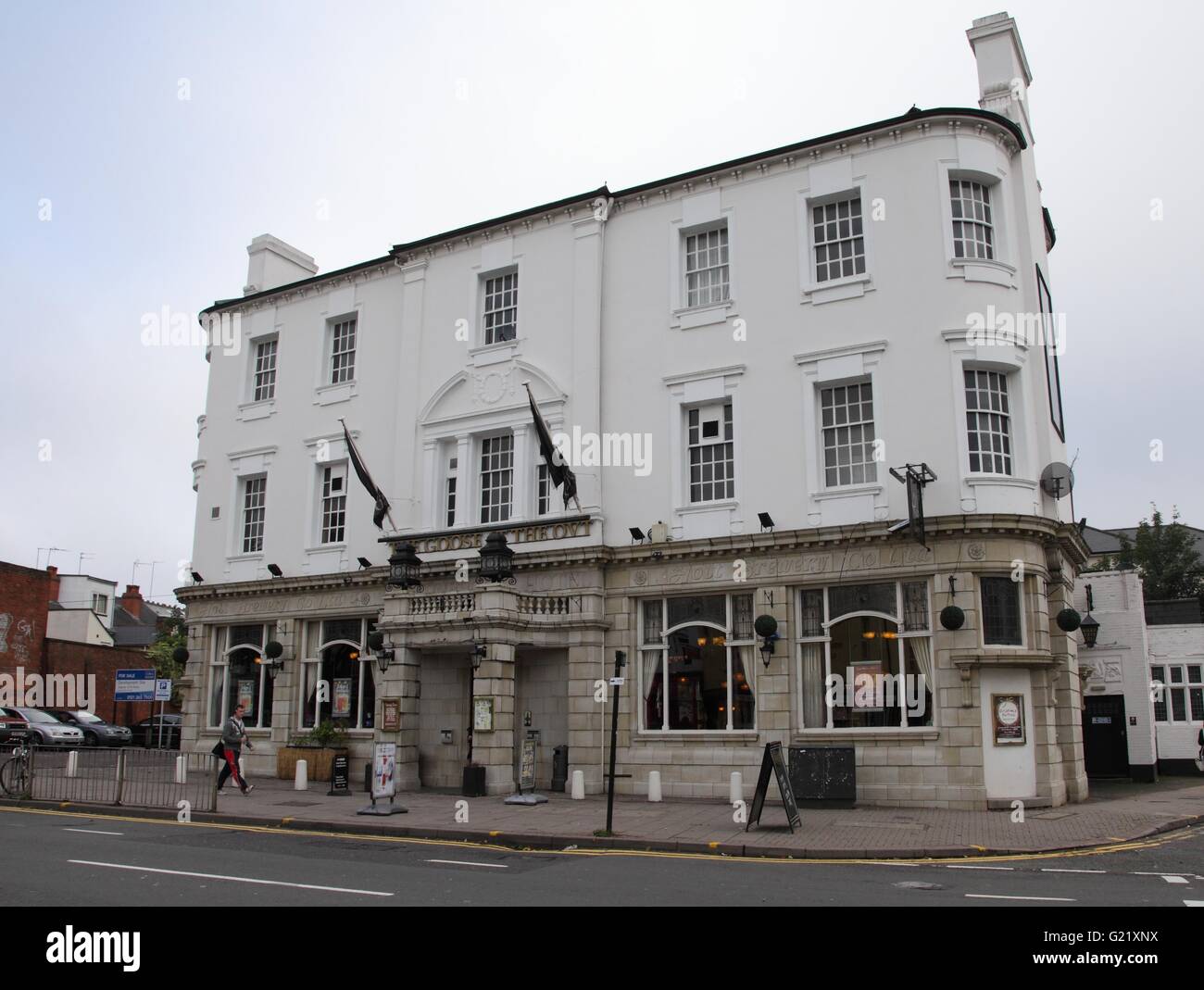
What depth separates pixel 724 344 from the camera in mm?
23219

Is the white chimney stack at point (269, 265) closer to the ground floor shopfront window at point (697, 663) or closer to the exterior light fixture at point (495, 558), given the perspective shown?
the exterior light fixture at point (495, 558)

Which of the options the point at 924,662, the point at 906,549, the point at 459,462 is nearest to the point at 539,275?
the point at 459,462

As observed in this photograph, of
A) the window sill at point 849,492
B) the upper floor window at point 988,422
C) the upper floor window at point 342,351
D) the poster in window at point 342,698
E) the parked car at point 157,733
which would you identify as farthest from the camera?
the parked car at point 157,733

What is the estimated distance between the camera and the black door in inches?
1112

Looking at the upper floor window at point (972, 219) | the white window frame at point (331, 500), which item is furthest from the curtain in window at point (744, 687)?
the white window frame at point (331, 500)

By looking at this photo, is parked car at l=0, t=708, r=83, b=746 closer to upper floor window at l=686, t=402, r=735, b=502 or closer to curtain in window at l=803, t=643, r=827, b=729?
upper floor window at l=686, t=402, r=735, b=502

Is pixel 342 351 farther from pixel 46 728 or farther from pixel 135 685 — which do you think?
pixel 46 728

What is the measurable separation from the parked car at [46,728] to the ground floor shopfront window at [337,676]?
1466 cm

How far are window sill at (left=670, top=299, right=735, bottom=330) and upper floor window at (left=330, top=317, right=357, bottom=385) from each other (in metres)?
10.4

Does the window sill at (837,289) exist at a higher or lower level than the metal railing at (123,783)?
higher

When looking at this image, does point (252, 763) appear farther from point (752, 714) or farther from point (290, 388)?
point (752, 714)

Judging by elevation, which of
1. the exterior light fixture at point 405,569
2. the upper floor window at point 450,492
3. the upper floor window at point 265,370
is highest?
the upper floor window at point 265,370

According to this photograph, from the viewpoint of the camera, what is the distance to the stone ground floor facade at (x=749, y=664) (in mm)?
19516

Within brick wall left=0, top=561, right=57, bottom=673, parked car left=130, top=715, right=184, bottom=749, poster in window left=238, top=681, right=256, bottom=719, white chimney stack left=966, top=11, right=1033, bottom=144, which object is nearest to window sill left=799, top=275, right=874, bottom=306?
white chimney stack left=966, top=11, right=1033, bottom=144
